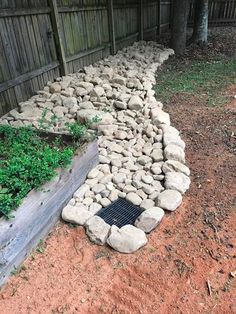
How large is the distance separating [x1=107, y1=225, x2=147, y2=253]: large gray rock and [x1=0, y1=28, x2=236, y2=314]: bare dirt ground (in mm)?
52

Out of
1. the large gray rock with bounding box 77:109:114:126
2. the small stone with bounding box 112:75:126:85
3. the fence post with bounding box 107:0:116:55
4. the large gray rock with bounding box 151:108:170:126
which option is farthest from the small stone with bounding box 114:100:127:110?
the fence post with bounding box 107:0:116:55

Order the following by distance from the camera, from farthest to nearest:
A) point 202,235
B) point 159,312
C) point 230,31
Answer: point 230,31 < point 202,235 < point 159,312

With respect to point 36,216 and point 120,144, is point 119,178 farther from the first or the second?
point 36,216

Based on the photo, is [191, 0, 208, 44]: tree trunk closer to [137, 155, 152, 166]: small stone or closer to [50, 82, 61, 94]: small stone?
[50, 82, 61, 94]: small stone

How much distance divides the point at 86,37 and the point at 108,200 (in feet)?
15.0

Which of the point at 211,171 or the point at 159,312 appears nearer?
the point at 159,312

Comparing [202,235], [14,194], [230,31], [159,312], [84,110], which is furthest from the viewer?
[230,31]

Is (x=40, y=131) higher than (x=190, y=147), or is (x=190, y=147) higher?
(x=40, y=131)

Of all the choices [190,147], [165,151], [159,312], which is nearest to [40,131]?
[165,151]

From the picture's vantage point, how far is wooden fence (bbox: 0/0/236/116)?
4082mm

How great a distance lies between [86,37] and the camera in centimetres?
619

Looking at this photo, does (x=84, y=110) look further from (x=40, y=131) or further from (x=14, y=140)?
(x=14, y=140)

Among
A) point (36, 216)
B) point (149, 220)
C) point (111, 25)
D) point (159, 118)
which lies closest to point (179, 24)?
point (111, 25)

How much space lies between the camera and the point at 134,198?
2.80m
